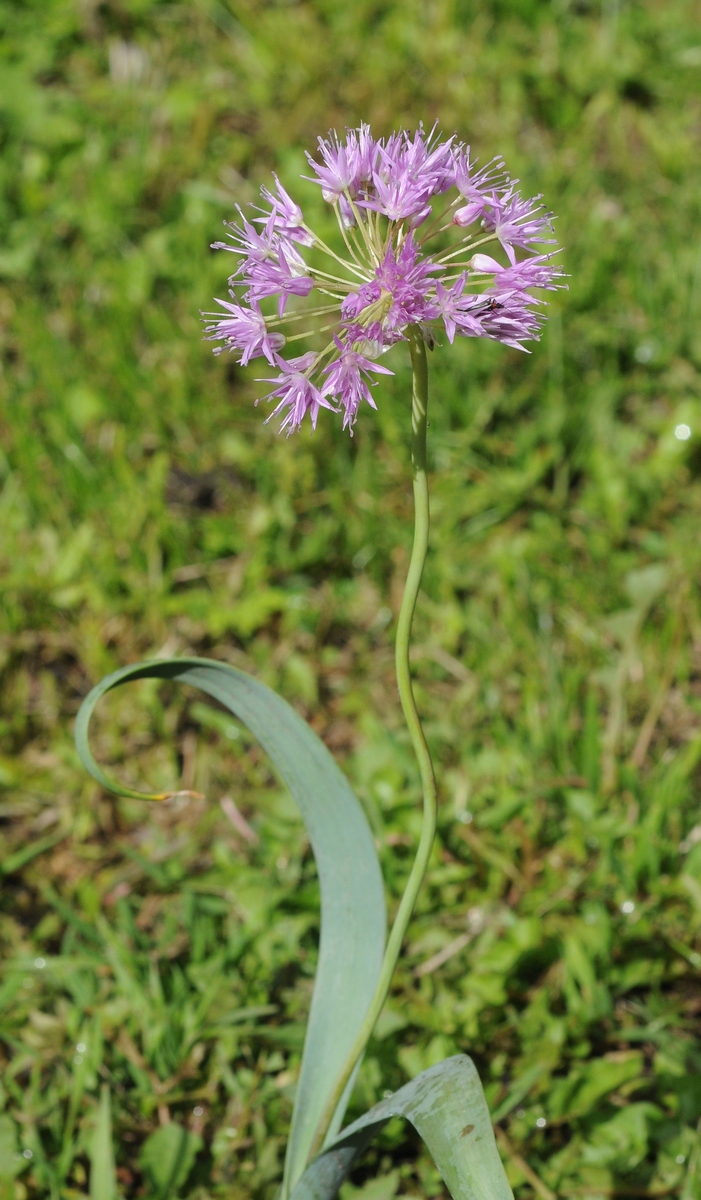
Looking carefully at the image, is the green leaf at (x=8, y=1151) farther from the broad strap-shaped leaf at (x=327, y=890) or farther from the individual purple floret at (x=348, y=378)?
the individual purple floret at (x=348, y=378)

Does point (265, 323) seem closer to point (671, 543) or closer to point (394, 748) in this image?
point (394, 748)

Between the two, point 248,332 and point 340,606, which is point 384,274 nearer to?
point 248,332

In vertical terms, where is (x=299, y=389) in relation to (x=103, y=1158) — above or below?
above

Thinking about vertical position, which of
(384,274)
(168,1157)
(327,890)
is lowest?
(168,1157)

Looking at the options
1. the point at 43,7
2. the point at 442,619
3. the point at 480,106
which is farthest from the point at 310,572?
the point at 43,7

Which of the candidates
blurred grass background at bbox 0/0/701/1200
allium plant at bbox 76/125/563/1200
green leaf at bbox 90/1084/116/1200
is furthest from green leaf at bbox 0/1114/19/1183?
allium plant at bbox 76/125/563/1200

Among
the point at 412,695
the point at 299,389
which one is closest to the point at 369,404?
the point at 299,389
